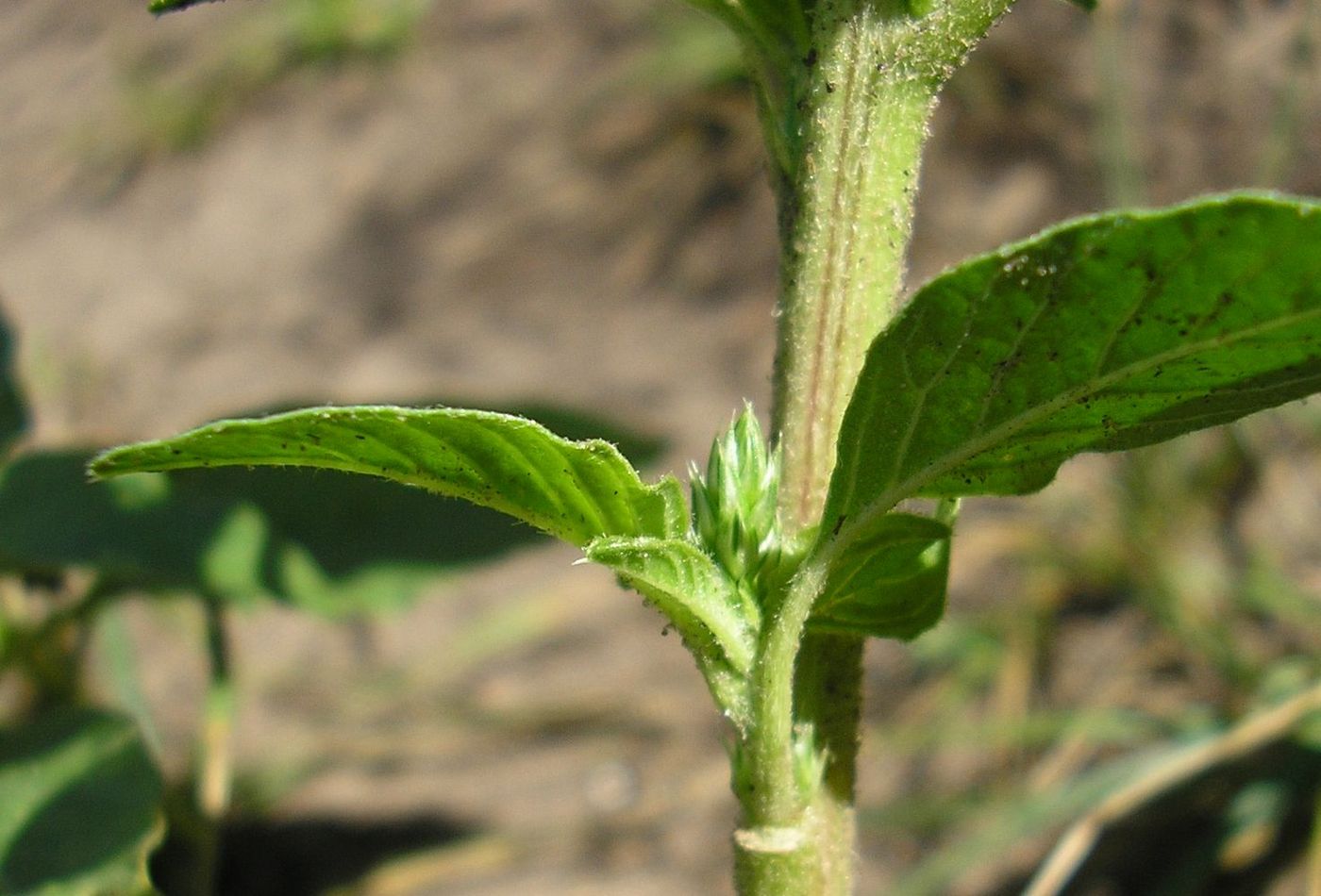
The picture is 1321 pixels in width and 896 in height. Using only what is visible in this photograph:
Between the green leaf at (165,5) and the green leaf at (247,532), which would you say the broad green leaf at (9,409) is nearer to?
the green leaf at (247,532)

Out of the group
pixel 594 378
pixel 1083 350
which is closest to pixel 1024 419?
pixel 1083 350

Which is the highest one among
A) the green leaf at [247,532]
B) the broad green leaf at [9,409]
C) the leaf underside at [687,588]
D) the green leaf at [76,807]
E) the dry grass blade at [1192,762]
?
the broad green leaf at [9,409]

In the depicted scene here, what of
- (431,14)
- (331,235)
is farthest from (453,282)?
(431,14)

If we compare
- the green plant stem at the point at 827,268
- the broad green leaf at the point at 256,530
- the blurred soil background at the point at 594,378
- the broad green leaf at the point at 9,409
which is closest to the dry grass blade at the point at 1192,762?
the blurred soil background at the point at 594,378

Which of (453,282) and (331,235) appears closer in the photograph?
(453,282)

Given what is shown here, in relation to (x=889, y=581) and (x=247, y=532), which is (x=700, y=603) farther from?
(x=247, y=532)

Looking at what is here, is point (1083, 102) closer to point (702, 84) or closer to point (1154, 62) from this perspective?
point (1154, 62)
